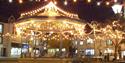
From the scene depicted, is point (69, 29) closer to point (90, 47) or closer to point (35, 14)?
point (35, 14)

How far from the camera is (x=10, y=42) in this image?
69.5 m

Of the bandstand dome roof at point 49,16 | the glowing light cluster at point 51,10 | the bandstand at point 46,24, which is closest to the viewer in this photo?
the glowing light cluster at point 51,10

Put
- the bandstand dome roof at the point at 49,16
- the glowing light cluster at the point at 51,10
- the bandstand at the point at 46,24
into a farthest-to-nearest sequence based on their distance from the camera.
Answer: the bandstand at the point at 46,24 → the bandstand dome roof at the point at 49,16 → the glowing light cluster at the point at 51,10

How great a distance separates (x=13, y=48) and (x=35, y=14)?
41.8 meters

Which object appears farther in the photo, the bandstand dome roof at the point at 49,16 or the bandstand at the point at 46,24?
the bandstand at the point at 46,24

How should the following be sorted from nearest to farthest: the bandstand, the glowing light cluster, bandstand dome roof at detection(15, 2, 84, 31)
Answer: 1. the glowing light cluster
2. bandstand dome roof at detection(15, 2, 84, 31)
3. the bandstand

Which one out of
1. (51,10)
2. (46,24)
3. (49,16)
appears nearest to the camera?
(51,10)

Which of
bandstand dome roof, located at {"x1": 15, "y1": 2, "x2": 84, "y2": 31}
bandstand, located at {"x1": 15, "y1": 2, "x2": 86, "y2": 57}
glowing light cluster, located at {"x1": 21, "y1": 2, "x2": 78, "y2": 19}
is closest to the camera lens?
glowing light cluster, located at {"x1": 21, "y1": 2, "x2": 78, "y2": 19}

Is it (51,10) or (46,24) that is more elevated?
(51,10)

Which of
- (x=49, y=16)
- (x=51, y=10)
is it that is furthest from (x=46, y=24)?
(x=51, y=10)

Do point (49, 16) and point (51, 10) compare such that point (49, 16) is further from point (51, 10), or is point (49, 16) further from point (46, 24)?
point (46, 24)

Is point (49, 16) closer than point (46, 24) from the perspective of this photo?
Yes

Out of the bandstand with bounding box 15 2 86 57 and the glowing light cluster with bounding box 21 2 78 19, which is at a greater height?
Result: the glowing light cluster with bounding box 21 2 78 19

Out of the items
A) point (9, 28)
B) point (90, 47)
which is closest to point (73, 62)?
point (9, 28)
